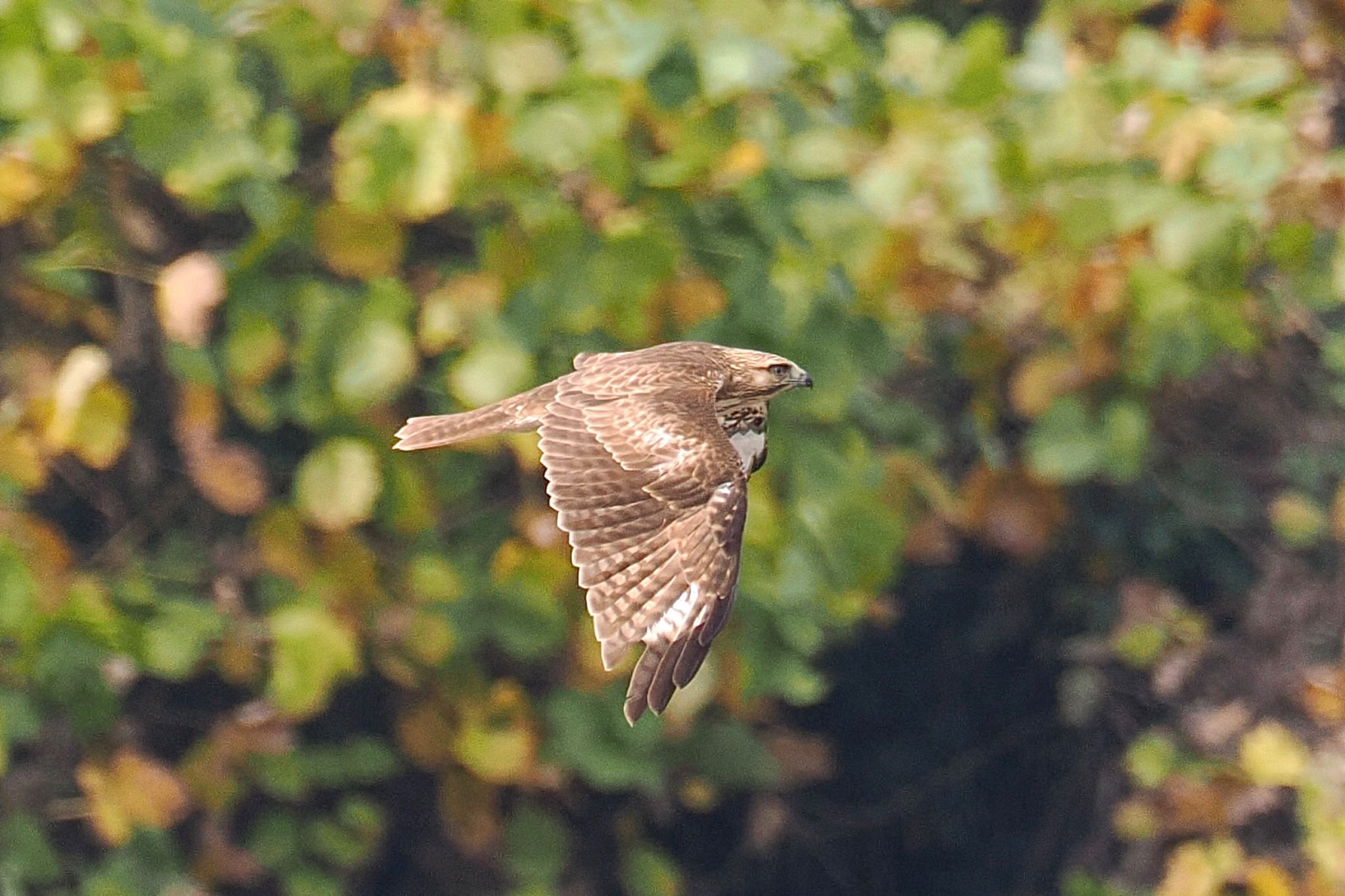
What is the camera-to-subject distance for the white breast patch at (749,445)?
3527mm

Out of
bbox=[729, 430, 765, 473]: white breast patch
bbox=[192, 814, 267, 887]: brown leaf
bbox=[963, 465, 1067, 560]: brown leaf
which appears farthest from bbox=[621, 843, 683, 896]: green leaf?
bbox=[729, 430, 765, 473]: white breast patch

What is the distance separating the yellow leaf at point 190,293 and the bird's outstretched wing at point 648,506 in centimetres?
122

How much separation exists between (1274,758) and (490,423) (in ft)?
8.05

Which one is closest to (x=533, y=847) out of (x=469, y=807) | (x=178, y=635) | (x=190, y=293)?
(x=469, y=807)

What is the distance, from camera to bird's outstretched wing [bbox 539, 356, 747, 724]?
2887mm

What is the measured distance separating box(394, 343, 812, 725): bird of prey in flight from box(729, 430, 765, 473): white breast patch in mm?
340

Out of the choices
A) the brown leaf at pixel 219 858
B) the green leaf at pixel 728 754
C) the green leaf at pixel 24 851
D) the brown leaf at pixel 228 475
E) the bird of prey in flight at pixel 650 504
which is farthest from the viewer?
the green leaf at pixel 728 754

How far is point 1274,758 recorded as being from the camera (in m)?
5.09

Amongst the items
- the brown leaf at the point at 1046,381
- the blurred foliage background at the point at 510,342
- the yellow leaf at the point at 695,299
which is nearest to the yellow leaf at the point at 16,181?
the blurred foliage background at the point at 510,342

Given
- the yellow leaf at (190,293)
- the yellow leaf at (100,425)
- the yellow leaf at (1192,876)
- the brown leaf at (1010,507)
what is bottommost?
the yellow leaf at (1192,876)

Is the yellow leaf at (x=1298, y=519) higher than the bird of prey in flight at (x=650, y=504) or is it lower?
lower

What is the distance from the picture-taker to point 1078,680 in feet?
18.6

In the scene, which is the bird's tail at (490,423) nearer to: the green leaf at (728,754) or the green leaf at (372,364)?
the green leaf at (372,364)

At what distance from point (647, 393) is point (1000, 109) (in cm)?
161
